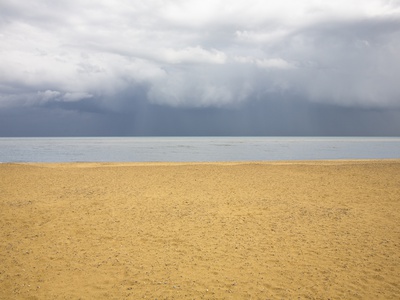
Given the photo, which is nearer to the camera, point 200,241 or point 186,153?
point 200,241

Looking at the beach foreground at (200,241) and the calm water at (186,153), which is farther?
the calm water at (186,153)

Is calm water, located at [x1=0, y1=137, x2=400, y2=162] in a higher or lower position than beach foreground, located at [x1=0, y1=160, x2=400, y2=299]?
higher

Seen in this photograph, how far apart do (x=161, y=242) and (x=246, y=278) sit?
11.8 feet

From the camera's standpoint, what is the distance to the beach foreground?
7613 millimetres

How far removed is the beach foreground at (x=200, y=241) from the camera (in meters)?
7.61

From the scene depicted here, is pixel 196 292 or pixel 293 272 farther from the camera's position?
pixel 293 272

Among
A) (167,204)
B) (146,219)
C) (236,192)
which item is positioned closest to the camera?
(146,219)

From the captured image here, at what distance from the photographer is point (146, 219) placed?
1313 centimetres

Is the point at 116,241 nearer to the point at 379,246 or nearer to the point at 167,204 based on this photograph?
the point at 167,204

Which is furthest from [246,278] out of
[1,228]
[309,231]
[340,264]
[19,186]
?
[19,186]

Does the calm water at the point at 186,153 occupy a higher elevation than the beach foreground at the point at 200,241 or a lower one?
higher

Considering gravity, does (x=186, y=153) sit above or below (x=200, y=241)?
above

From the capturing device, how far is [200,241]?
1064 cm

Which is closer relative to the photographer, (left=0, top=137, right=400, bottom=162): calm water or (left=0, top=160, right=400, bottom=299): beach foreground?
(left=0, top=160, right=400, bottom=299): beach foreground
